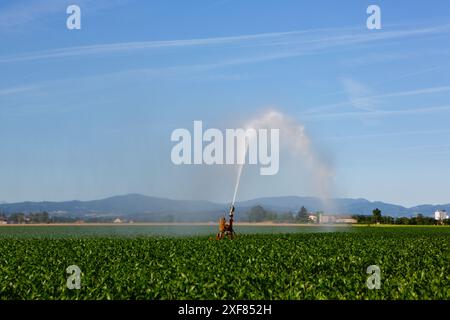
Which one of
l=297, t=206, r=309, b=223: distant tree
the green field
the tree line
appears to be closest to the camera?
the green field

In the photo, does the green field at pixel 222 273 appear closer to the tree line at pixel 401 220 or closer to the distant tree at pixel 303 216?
the tree line at pixel 401 220

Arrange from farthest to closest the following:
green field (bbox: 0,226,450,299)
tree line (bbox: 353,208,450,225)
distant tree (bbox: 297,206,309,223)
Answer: distant tree (bbox: 297,206,309,223)
tree line (bbox: 353,208,450,225)
green field (bbox: 0,226,450,299)

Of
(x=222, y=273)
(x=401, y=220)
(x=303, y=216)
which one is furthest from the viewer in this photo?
(x=303, y=216)

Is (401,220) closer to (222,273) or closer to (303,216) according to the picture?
(303,216)

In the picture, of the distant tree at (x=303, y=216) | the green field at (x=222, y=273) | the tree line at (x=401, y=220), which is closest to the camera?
the green field at (x=222, y=273)

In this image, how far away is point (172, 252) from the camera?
3019 cm

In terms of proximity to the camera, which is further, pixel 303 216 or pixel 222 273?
pixel 303 216

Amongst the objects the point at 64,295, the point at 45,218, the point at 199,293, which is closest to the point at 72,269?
the point at 64,295

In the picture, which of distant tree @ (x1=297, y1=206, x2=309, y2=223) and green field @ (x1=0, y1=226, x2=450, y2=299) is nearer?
green field @ (x1=0, y1=226, x2=450, y2=299)

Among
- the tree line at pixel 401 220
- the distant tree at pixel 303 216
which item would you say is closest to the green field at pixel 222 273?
the tree line at pixel 401 220

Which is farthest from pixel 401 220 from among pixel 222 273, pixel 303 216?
pixel 222 273

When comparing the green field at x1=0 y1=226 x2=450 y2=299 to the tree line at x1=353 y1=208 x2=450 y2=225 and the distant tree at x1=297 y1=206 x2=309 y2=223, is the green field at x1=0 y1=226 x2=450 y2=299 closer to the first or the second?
the tree line at x1=353 y1=208 x2=450 y2=225

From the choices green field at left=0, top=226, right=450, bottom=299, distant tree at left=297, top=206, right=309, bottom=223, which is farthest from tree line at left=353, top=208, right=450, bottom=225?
green field at left=0, top=226, right=450, bottom=299
